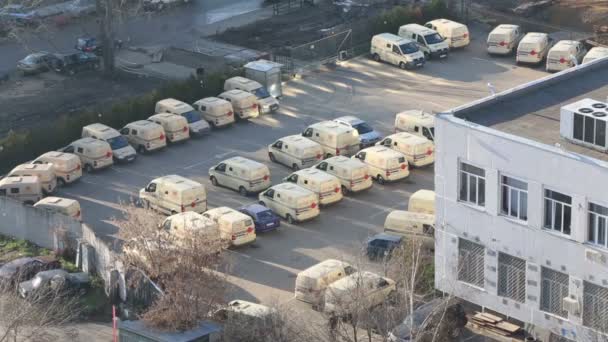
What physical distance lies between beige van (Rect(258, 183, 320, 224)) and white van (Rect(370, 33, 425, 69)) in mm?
17320

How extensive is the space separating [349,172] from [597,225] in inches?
620

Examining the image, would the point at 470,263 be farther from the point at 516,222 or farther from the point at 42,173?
the point at 42,173

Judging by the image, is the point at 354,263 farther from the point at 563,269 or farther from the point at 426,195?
the point at 563,269

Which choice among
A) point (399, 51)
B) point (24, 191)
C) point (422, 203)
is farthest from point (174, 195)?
point (399, 51)

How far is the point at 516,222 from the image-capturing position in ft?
152

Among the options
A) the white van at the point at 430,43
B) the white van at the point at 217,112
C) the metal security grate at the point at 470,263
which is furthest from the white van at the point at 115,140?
the metal security grate at the point at 470,263

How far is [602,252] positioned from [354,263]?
34.7 ft

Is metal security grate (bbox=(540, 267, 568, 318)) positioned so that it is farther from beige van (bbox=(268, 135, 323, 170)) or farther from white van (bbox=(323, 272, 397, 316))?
beige van (bbox=(268, 135, 323, 170))

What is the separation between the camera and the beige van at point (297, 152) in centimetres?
6125

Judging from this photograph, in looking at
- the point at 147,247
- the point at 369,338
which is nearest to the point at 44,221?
the point at 147,247

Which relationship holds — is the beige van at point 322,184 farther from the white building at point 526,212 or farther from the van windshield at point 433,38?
the van windshield at point 433,38

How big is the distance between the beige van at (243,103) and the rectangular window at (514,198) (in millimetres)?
22635

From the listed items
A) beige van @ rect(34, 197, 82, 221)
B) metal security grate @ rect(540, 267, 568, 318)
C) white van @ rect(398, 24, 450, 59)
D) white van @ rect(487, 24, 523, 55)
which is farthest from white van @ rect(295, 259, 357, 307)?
white van @ rect(487, 24, 523, 55)

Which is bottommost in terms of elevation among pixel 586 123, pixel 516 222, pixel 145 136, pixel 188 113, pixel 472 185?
pixel 145 136
